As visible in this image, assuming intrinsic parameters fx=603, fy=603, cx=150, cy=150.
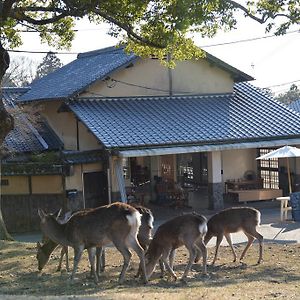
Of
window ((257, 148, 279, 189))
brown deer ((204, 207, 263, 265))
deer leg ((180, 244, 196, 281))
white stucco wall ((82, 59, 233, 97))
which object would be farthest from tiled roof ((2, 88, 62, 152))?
deer leg ((180, 244, 196, 281))

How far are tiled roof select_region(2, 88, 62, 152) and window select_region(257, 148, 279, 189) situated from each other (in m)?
9.28

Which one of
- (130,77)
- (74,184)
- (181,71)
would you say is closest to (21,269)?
(74,184)

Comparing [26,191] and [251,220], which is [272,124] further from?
[251,220]

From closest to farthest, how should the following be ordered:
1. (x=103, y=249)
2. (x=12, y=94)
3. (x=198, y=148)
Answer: (x=103, y=249), (x=198, y=148), (x=12, y=94)

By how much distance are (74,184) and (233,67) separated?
9219mm

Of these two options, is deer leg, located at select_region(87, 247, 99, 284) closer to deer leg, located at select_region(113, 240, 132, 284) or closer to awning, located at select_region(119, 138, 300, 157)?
deer leg, located at select_region(113, 240, 132, 284)

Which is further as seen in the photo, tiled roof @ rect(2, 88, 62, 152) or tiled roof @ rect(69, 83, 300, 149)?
tiled roof @ rect(2, 88, 62, 152)

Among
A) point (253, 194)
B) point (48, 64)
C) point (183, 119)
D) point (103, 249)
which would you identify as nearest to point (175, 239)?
point (103, 249)

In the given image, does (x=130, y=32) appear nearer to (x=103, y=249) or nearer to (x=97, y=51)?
(x=103, y=249)

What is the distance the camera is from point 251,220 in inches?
534

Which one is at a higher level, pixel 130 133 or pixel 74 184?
pixel 130 133

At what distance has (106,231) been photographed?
1087 cm

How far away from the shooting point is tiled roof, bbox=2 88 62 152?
24156 mm

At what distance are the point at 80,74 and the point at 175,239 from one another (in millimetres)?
16390
